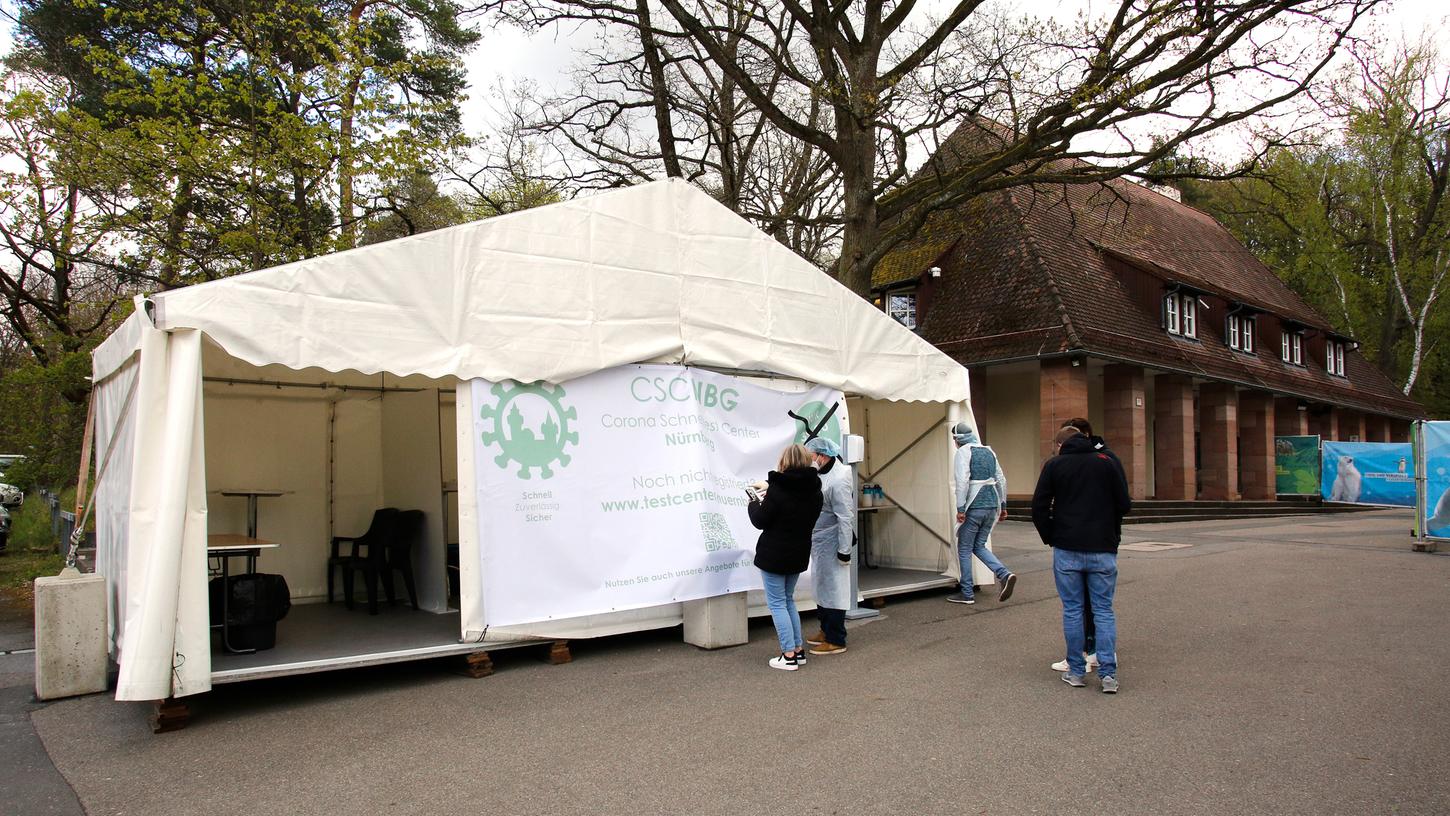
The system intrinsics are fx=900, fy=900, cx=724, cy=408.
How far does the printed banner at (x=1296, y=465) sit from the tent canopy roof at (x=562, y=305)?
2476 centimetres

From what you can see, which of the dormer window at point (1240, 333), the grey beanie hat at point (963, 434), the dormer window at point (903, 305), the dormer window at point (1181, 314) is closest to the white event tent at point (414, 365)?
the grey beanie hat at point (963, 434)

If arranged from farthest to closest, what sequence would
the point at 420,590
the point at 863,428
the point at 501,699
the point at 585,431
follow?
the point at 863,428 → the point at 420,590 → the point at 585,431 → the point at 501,699

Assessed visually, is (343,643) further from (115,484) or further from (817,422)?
(817,422)

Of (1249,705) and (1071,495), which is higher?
(1071,495)

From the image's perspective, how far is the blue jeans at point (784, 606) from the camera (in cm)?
666

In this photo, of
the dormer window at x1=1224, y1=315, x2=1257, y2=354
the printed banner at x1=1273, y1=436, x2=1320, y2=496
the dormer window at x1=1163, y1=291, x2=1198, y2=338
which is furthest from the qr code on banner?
the printed banner at x1=1273, y1=436, x2=1320, y2=496

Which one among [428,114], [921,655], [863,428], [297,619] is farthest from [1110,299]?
[297,619]

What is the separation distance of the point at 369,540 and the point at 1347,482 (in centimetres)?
2552

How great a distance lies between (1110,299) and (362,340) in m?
21.5

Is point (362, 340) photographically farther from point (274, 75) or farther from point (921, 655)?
point (274, 75)

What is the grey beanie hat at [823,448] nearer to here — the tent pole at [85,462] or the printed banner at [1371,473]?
the tent pole at [85,462]

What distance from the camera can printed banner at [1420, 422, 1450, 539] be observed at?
517 inches

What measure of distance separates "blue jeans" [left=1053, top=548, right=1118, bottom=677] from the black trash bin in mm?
5525

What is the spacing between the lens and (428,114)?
55.7ft
